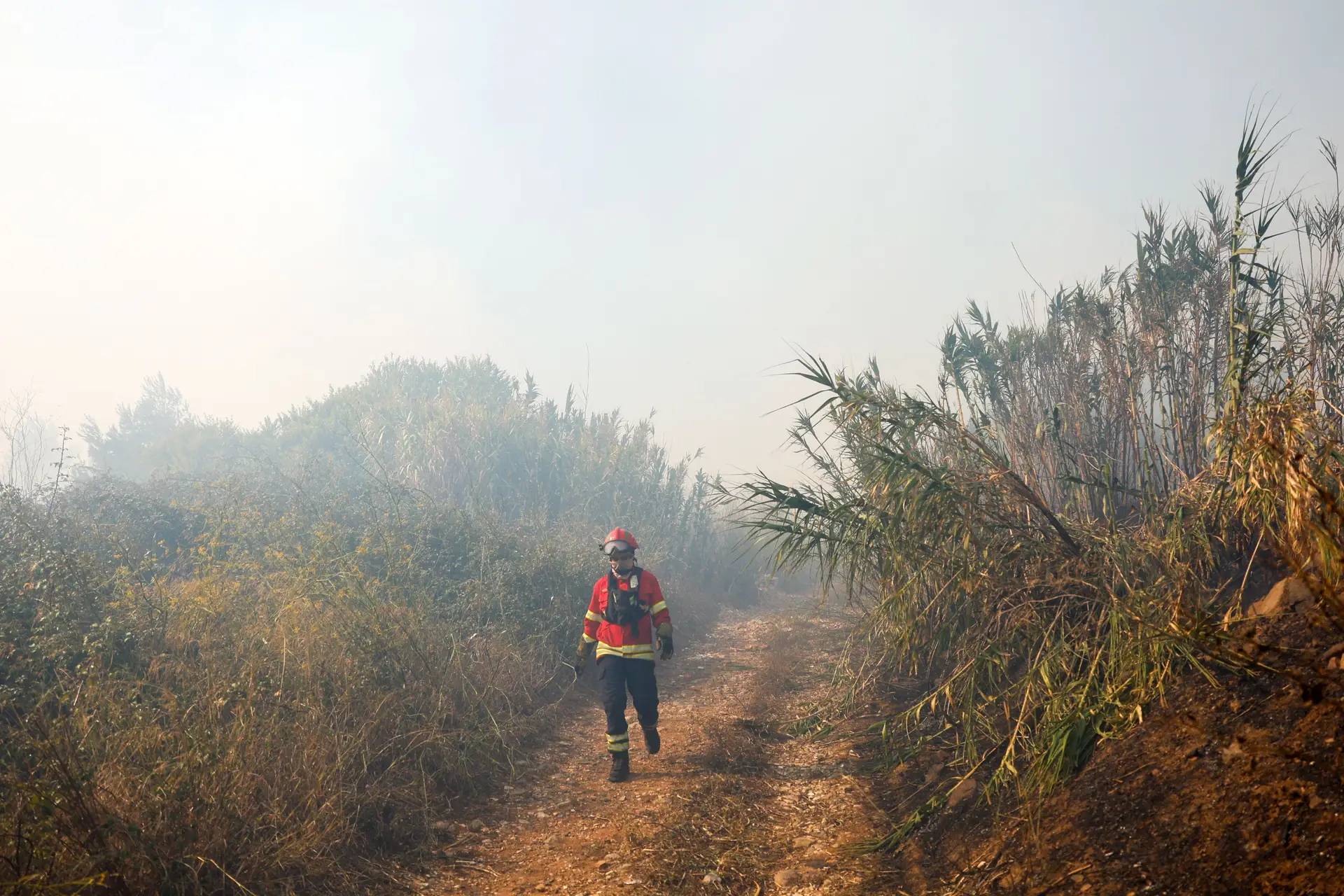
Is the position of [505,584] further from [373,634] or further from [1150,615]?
[1150,615]

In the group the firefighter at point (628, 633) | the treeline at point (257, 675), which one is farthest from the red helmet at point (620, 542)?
the treeline at point (257, 675)

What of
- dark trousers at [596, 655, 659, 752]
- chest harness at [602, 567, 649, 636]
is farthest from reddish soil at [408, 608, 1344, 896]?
chest harness at [602, 567, 649, 636]

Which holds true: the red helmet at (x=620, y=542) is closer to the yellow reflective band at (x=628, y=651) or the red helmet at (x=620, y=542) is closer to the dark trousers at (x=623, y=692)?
the yellow reflective band at (x=628, y=651)

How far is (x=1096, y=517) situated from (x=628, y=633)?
4.34m

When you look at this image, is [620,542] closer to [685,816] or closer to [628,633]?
[628,633]

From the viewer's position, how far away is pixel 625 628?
6445 millimetres

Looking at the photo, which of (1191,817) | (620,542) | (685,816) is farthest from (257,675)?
(1191,817)

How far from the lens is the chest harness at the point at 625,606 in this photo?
6.46 metres

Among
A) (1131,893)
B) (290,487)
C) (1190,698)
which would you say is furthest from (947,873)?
(290,487)

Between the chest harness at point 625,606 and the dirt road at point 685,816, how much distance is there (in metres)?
1.21

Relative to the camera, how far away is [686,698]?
29.0 feet

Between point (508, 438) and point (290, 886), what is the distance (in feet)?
59.5

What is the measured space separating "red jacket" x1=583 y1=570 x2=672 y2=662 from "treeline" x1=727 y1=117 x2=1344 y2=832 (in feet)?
3.98

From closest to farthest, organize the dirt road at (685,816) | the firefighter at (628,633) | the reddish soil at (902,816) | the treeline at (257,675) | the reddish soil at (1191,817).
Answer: the reddish soil at (1191,817) < the reddish soil at (902,816) < the treeline at (257,675) < the dirt road at (685,816) < the firefighter at (628,633)
